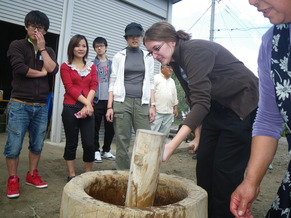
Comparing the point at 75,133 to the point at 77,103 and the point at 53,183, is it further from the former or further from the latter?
the point at 53,183

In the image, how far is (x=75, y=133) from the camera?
3371 mm

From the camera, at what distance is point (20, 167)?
3980mm

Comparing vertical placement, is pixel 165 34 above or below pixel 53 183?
above

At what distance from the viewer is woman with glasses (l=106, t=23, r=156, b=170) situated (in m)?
3.53

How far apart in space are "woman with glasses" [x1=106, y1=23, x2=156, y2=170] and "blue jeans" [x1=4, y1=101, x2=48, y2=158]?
94 centimetres

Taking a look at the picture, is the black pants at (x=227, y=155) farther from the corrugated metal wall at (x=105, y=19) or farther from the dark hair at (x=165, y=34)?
the corrugated metal wall at (x=105, y=19)

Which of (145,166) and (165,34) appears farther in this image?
(165,34)

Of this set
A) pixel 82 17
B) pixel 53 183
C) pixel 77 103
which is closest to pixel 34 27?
pixel 77 103

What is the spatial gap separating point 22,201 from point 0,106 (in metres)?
5.97

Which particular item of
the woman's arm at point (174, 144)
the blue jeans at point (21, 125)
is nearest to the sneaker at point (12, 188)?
the blue jeans at point (21, 125)

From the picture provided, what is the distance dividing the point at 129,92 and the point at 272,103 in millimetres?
2484

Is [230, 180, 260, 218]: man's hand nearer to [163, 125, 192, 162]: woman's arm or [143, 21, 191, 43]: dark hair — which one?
[163, 125, 192, 162]: woman's arm

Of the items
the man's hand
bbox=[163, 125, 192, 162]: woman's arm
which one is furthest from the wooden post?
the man's hand

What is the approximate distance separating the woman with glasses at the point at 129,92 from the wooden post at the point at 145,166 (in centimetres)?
215
